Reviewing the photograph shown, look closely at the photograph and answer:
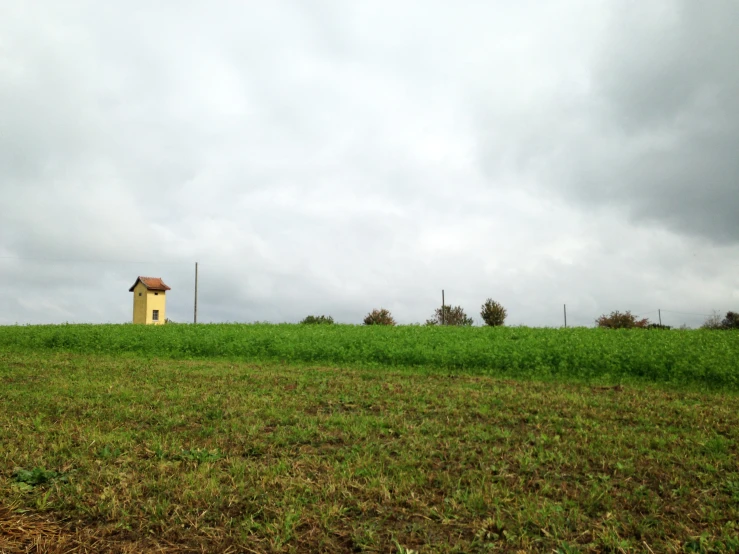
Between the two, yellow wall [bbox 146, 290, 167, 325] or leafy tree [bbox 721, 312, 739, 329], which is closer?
yellow wall [bbox 146, 290, 167, 325]

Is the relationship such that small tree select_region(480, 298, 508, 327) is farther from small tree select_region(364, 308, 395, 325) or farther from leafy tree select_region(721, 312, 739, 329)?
leafy tree select_region(721, 312, 739, 329)

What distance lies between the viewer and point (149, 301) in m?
44.4

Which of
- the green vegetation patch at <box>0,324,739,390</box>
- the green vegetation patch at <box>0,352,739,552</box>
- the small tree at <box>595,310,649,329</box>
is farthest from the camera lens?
the small tree at <box>595,310,649,329</box>

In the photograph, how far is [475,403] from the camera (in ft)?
31.5

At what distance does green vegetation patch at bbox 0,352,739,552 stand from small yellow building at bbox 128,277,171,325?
36142 millimetres

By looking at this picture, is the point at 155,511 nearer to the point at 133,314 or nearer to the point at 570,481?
the point at 570,481

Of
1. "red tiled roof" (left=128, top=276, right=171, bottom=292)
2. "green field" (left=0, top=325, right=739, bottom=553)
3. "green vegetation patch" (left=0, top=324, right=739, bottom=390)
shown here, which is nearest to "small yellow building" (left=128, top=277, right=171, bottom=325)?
"red tiled roof" (left=128, top=276, right=171, bottom=292)

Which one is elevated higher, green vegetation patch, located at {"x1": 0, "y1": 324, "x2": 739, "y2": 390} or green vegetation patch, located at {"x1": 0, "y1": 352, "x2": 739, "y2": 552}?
green vegetation patch, located at {"x1": 0, "y1": 324, "x2": 739, "y2": 390}

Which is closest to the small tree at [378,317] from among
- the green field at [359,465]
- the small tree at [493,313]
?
the small tree at [493,313]

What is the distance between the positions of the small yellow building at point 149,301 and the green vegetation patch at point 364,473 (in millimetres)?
36142

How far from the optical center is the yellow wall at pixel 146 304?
145 feet

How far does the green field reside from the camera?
14.4ft

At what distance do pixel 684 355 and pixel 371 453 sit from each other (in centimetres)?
1465


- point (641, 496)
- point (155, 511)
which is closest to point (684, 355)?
point (641, 496)
